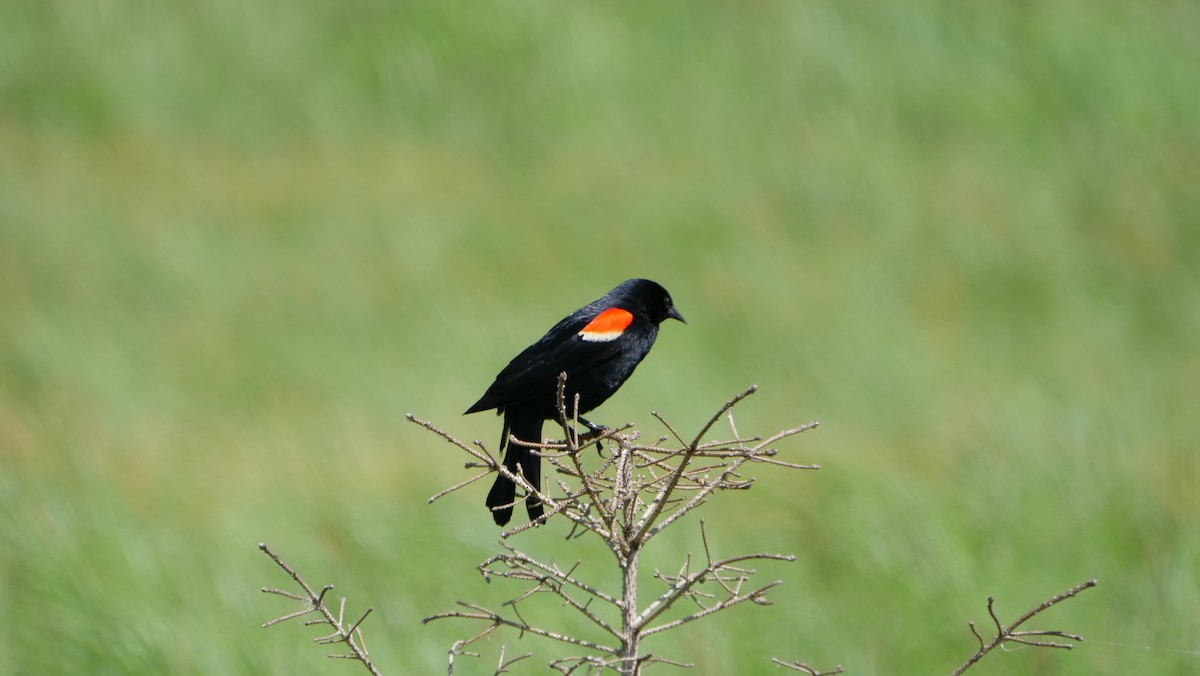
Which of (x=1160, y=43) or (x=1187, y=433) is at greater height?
(x=1160, y=43)

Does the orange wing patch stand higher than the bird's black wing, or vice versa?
the orange wing patch

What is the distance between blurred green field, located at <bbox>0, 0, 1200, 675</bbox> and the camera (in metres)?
6.66

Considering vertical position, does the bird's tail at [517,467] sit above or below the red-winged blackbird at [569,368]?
below

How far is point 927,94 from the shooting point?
13.3m

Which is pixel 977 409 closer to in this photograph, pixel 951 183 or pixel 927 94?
pixel 951 183

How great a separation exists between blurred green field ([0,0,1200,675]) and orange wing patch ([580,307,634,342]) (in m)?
2.45

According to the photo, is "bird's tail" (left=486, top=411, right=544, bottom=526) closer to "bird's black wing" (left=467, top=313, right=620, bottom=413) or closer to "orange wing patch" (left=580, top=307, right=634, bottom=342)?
"bird's black wing" (left=467, top=313, right=620, bottom=413)

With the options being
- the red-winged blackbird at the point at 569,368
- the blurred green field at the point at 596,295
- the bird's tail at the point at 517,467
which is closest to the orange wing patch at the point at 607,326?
the red-winged blackbird at the point at 569,368

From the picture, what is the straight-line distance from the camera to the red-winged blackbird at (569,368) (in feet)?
12.2

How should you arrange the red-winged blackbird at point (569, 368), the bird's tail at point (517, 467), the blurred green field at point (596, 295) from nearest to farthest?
the bird's tail at point (517, 467) → the red-winged blackbird at point (569, 368) → the blurred green field at point (596, 295)

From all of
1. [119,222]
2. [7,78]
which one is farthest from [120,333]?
[7,78]

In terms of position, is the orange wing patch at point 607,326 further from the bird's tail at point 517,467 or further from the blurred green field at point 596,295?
the blurred green field at point 596,295

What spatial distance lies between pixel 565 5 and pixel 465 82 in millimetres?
1495

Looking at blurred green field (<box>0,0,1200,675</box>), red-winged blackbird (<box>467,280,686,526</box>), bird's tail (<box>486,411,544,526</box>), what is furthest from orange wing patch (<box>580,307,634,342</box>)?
blurred green field (<box>0,0,1200,675</box>)
